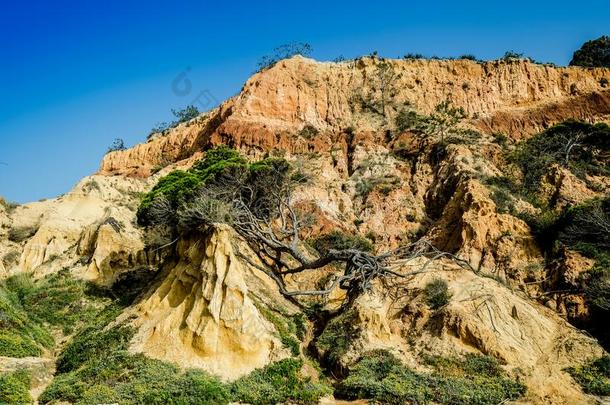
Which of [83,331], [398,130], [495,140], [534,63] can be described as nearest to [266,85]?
[398,130]

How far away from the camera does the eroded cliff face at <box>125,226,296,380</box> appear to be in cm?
1683

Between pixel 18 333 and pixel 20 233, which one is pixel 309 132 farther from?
pixel 18 333

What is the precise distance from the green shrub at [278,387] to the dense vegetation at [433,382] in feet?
3.48

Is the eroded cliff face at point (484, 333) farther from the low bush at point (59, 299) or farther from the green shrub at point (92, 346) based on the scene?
the low bush at point (59, 299)

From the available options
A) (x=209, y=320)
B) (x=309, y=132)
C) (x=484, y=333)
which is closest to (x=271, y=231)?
(x=209, y=320)

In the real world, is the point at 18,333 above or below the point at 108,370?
above

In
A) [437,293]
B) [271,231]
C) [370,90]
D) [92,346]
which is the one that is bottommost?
[92,346]

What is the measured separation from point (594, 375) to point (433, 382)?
514cm

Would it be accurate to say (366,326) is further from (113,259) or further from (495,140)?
(495,140)

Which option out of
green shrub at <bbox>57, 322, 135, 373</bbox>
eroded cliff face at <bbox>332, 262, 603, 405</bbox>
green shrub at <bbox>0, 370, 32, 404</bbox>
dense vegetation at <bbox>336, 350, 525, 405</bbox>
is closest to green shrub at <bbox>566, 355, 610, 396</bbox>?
eroded cliff face at <bbox>332, 262, 603, 405</bbox>

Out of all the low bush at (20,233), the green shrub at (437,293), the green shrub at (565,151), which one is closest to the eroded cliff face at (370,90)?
the green shrub at (565,151)

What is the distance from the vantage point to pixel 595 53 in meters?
54.2

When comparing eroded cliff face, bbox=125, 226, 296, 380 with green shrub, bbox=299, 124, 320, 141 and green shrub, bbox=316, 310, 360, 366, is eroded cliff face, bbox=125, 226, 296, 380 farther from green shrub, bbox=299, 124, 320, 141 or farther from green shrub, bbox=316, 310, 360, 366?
green shrub, bbox=299, 124, 320, 141

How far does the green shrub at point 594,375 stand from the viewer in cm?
1560
